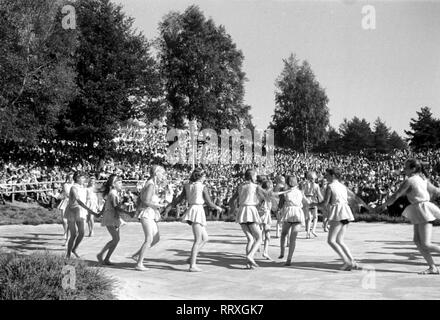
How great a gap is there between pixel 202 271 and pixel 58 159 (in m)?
26.0

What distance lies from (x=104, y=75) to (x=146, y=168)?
7529 mm

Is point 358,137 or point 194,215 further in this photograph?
point 358,137

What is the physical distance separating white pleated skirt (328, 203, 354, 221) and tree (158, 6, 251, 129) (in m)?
32.3

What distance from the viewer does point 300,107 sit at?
186 feet

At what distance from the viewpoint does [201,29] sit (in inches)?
1679

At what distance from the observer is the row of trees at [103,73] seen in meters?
28.0

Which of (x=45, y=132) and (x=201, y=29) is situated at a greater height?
(x=201, y=29)

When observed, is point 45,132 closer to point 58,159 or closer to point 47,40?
point 58,159

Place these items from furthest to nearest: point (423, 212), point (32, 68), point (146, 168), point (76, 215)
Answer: point (146, 168) < point (32, 68) < point (76, 215) < point (423, 212)

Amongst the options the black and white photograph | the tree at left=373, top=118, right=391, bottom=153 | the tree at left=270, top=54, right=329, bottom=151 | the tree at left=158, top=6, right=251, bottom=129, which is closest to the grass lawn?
the black and white photograph

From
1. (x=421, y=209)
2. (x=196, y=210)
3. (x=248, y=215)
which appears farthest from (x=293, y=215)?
(x=421, y=209)

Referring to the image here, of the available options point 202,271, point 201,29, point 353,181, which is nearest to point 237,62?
point 201,29

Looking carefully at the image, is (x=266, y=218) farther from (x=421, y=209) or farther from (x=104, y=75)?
(x=104, y=75)

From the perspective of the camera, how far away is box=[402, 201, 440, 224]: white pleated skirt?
8.38m
